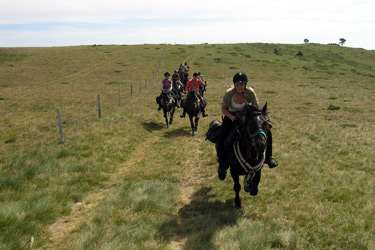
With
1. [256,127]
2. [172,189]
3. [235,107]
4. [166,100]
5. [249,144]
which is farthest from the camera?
[166,100]

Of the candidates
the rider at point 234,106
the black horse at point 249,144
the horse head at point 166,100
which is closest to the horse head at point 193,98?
the horse head at point 166,100

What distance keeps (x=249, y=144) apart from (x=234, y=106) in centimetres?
125

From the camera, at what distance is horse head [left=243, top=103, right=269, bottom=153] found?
4.44m

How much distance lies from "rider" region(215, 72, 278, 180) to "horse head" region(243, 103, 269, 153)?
67 centimetres

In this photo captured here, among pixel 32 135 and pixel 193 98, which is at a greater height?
pixel 193 98

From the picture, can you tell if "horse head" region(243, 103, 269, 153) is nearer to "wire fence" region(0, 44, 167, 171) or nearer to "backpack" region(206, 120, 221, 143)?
"backpack" region(206, 120, 221, 143)

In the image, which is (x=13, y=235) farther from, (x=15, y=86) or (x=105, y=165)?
(x=15, y=86)

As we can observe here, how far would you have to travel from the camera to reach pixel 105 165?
845cm

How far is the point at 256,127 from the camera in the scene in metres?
4.60

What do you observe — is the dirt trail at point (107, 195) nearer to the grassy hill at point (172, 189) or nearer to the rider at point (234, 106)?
the grassy hill at point (172, 189)

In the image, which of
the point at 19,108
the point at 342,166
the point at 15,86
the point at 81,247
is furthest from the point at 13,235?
the point at 15,86

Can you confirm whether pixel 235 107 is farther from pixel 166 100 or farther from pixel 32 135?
pixel 32 135

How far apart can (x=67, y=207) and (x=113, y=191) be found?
114cm

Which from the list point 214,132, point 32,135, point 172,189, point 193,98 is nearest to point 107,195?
point 172,189
